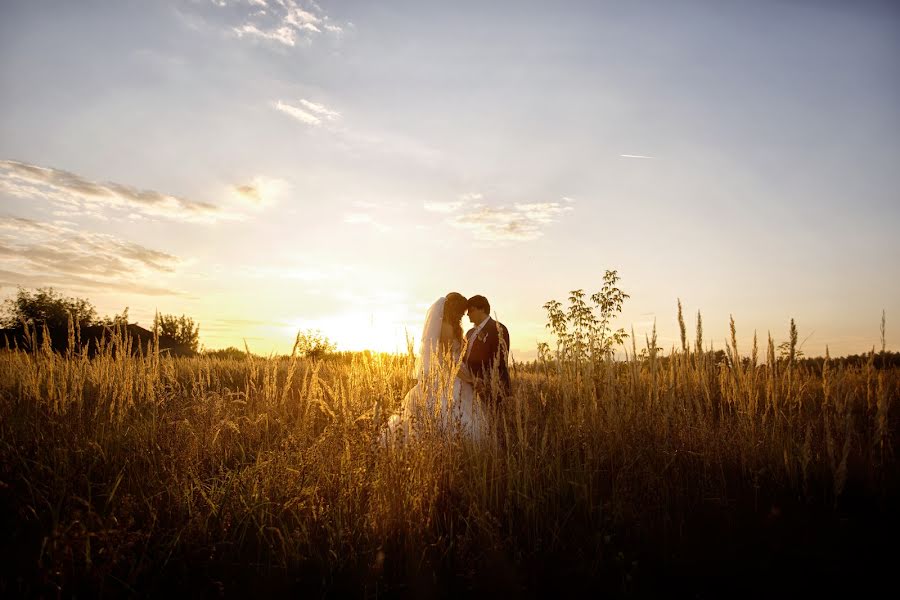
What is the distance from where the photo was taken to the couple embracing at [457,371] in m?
3.27

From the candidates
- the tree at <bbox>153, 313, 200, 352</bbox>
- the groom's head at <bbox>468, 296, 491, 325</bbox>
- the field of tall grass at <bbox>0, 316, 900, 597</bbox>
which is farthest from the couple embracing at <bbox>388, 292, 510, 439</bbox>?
the tree at <bbox>153, 313, 200, 352</bbox>

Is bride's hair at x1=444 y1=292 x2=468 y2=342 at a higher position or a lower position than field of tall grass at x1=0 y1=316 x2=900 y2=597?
higher

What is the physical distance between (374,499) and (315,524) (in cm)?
34

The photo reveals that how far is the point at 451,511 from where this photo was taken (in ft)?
9.47

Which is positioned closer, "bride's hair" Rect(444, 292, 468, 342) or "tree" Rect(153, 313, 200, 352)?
"bride's hair" Rect(444, 292, 468, 342)

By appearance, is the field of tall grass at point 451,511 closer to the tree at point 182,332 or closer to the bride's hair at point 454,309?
the bride's hair at point 454,309

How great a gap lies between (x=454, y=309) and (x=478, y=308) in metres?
0.35

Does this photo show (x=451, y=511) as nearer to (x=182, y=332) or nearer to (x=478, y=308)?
(x=478, y=308)

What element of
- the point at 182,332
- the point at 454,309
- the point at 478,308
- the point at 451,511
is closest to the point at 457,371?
the point at 451,511

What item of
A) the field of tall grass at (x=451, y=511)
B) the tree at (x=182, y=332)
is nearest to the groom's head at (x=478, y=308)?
the field of tall grass at (x=451, y=511)

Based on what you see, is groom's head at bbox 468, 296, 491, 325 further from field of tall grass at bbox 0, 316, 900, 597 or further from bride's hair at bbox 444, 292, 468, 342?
field of tall grass at bbox 0, 316, 900, 597

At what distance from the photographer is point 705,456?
11.7 feet

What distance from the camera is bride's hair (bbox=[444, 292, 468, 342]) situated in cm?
679

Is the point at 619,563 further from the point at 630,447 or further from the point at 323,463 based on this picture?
the point at 323,463
